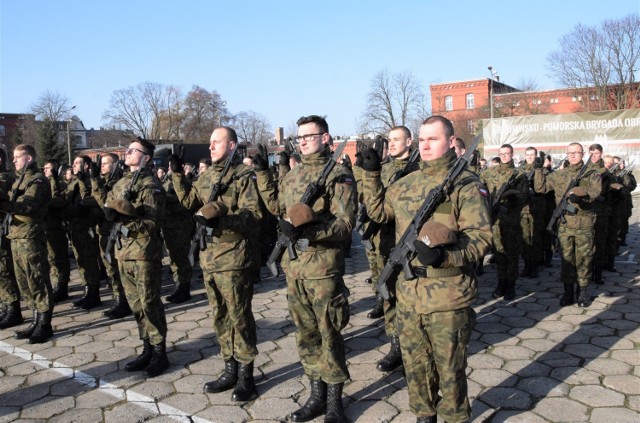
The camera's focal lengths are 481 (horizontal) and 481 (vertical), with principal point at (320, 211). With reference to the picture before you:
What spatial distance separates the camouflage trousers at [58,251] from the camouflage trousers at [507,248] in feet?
21.0

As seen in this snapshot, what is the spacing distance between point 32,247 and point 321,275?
13.1ft

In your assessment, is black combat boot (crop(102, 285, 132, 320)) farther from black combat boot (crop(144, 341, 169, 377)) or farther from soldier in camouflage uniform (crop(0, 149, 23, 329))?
black combat boot (crop(144, 341, 169, 377))

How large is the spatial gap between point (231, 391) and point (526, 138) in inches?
835

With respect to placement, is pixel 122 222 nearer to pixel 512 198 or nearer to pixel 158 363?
pixel 158 363

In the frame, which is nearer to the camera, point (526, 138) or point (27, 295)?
point (27, 295)

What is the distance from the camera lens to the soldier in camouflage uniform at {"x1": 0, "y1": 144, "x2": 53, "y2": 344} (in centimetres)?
551

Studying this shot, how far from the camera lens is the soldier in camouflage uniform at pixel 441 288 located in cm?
282

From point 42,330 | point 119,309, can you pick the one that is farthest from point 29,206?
point 119,309

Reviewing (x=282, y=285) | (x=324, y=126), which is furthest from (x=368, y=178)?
(x=282, y=285)

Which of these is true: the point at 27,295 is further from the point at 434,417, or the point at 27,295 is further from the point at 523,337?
the point at 523,337

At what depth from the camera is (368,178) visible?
3.47 metres

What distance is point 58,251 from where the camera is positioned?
7.26 metres

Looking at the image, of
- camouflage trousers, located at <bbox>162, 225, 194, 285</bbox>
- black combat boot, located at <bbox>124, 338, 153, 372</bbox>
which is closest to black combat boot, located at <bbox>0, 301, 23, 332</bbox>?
camouflage trousers, located at <bbox>162, 225, 194, 285</bbox>

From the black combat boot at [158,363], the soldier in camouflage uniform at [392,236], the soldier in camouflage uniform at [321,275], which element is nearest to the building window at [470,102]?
the soldier in camouflage uniform at [392,236]
